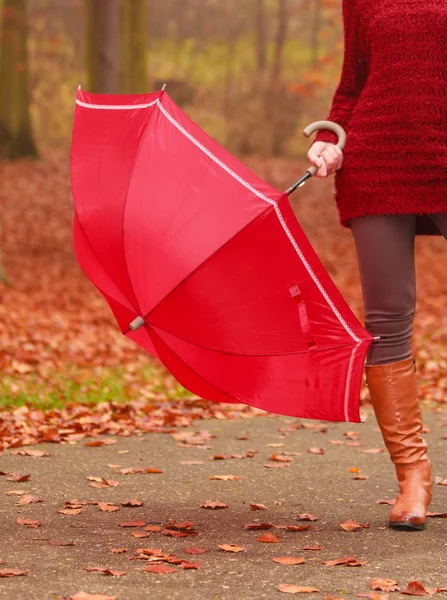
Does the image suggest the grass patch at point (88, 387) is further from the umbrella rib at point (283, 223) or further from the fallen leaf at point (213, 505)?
the umbrella rib at point (283, 223)

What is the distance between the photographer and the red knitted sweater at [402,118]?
368 centimetres

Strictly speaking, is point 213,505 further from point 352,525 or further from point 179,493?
point 352,525

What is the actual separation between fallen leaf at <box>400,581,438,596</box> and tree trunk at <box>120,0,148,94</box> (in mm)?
14594

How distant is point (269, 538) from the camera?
365cm

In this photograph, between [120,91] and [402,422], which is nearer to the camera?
[402,422]

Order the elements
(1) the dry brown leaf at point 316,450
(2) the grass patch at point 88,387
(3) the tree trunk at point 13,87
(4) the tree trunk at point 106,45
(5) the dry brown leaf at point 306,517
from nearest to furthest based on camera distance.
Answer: (5) the dry brown leaf at point 306,517, (1) the dry brown leaf at point 316,450, (2) the grass patch at point 88,387, (4) the tree trunk at point 106,45, (3) the tree trunk at point 13,87

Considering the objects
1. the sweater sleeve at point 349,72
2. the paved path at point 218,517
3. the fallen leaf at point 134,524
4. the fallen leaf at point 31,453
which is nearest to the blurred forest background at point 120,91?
the fallen leaf at point 31,453

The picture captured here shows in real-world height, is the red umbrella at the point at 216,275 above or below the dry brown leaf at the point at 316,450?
above

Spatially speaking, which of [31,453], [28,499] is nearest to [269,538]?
[28,499]

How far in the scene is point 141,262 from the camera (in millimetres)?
3537

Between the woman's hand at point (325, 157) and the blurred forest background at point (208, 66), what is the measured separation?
16686 millimetres

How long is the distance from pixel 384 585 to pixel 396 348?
1.07 meters

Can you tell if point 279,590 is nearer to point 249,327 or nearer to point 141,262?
point 249,327

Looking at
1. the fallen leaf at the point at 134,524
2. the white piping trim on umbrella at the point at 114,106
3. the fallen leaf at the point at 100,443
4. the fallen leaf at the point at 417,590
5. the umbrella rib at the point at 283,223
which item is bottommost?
the fallen leaf at the point at 100,443
